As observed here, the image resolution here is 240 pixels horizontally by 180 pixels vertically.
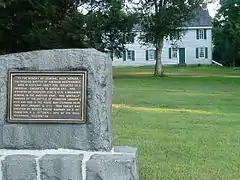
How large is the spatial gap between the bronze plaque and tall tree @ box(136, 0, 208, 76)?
38.0m

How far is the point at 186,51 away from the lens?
7256 cm

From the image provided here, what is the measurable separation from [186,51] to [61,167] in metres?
67.4

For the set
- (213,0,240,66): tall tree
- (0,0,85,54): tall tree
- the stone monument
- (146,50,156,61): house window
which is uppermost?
(213,0,240,66): tall tree

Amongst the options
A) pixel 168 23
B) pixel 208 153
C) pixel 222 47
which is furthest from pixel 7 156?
pixel 222 47

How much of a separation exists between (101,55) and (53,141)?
42.4 inches

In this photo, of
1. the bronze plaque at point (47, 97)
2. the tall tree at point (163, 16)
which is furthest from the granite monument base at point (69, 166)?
the tall tree at point (163, 16)

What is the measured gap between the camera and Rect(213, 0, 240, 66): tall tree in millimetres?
56375

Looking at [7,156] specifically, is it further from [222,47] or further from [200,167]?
[222,47]

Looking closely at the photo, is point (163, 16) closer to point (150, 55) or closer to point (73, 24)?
point (73, 24)

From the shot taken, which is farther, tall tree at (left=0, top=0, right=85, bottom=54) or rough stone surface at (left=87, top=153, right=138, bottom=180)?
tall tree at (left=0, top=0, right=85, bottom=54)

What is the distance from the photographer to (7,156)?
20.0 feet

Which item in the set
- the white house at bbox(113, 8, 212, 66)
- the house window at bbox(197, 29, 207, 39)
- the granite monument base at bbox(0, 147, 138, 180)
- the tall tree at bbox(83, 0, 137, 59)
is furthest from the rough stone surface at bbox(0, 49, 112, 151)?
the house window at bbox(197, 29, 207, 39)

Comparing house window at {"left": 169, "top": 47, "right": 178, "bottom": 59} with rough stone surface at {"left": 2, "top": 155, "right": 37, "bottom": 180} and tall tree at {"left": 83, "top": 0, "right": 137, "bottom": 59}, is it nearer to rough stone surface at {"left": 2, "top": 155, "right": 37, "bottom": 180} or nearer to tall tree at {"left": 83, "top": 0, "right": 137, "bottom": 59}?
tall tree at {"left": 83, "top": 0, "right": 137, "bottom": 59}

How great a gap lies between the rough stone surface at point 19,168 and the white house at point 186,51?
215ft
